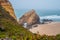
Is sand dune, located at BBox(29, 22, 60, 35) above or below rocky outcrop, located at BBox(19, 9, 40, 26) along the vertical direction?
above

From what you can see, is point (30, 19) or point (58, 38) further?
point (30, 19)

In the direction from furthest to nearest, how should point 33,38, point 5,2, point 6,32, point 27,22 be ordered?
1. point 27,22
2. point 5,2
3. point 6,32
4. point 33,38

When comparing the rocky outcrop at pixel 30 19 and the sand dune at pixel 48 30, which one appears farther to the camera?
the rocky outcrop at pixel 30 19

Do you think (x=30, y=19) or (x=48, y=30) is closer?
(x=48, y=30)

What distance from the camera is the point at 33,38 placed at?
16.5 m

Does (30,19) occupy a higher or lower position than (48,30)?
lower

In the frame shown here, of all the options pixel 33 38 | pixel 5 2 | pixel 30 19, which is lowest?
pixel 30 19

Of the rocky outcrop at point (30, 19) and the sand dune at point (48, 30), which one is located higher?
the sand dune at point (48, 30)

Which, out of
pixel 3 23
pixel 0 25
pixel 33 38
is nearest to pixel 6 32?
pixel 0 25

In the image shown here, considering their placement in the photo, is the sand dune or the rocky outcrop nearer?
the sand dune

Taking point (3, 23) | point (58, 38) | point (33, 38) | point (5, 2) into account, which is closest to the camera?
point (33, 38)

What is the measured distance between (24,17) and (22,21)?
2041 mm

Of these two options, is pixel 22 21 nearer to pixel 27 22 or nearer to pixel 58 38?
pixel 27 22

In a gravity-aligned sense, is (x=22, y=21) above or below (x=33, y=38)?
below
